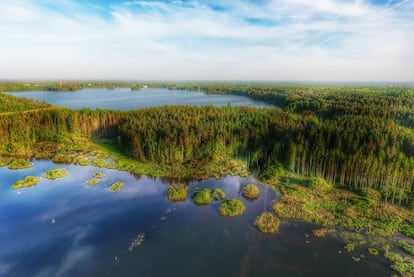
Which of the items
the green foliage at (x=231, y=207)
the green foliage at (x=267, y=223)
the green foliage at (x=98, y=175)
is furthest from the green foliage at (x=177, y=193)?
the green foliage at (x=98, y=175)

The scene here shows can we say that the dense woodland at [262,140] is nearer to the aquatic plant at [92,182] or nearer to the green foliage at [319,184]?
the green foliage at [319,184]

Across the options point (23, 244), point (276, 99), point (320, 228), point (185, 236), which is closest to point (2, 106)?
point (23, 244)

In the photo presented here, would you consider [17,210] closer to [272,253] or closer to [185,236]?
[185,236]

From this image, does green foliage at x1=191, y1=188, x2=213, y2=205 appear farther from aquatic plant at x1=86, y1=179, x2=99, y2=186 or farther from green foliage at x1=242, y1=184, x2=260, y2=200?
aquatic plant at x1=86, y1=179, x2=99, y2=186

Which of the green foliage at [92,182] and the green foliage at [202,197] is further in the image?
the green foliage at [92,182]

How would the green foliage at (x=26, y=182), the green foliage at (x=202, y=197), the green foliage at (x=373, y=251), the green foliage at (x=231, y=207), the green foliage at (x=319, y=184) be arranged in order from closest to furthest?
the green foliage at (x=373, y=251)
the green foliage at (x=231, y=207)
the green foliage at (x=202, y=197)
the green foliage at (x=319, y=184)
the green foliage at (x=26, y=182)

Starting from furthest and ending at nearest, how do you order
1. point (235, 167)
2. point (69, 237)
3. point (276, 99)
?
point (276, 99), point (235, 167), point (69, 237)

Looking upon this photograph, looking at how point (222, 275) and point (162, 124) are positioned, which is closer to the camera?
point (222, 275)

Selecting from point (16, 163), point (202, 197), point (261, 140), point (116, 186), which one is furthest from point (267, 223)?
point (16, 163)
